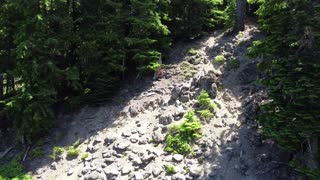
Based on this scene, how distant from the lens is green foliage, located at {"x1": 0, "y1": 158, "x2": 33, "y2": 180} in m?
18.2

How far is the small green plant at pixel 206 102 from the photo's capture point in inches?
723

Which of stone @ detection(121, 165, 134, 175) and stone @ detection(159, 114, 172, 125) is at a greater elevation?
stone @ detection(159, 114, 172, 125)

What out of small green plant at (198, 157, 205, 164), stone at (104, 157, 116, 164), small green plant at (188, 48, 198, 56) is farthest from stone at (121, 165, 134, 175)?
small green plant at (188, 48, 198, 56)

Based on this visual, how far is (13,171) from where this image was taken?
18.7 m

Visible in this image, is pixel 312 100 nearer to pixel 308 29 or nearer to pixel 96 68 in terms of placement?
pixel 308 29

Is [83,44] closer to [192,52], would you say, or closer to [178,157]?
[192,52]

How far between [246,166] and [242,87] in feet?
15.4

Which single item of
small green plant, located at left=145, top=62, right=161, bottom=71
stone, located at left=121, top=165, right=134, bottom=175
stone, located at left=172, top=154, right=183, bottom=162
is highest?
small green plant, located at left=145, top=62, right=161, bottom=71

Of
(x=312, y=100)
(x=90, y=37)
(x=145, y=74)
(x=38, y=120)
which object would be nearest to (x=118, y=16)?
(x=90, y=37)

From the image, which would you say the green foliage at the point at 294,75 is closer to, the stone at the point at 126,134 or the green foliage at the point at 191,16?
the stone at the point at 126,134

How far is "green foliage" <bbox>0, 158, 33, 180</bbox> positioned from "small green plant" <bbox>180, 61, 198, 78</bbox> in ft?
29.9

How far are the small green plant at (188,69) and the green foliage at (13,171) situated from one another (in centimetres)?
911

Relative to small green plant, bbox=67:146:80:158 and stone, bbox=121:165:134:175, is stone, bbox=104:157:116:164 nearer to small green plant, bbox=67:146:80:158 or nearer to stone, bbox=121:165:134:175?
stone, bbox=121:165:134:175

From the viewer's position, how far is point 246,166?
15.8 m
